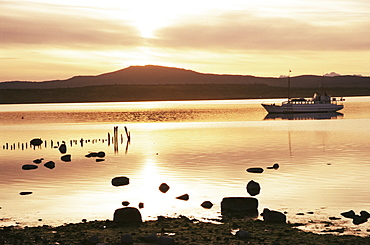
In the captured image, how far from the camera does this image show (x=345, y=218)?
2370cm

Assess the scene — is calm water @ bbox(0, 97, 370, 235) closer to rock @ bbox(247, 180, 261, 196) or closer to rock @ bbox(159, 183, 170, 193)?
rock @ bbox(159, 183, 170, 193)

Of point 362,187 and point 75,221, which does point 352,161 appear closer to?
point 362,187

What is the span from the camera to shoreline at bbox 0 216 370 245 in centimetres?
1988

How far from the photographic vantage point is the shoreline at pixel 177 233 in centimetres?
1988

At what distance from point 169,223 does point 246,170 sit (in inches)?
717

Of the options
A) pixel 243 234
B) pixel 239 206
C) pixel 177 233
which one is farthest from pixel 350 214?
pixel 177 233

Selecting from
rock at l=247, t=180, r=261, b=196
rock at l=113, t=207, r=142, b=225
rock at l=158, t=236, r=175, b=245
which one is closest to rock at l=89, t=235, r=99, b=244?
rock at l=158, t=236, r=175, b=245

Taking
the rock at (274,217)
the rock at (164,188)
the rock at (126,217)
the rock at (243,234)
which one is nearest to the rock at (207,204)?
the rock at (274,217)

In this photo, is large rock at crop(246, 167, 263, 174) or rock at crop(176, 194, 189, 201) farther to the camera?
large rock at crop(246, 167, 263, 174)

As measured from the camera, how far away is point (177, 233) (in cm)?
2125

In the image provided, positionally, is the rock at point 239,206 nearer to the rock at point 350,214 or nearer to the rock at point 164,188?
the rock at point 350,214

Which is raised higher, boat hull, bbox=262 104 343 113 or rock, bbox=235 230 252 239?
boat hull, bbox=262 104 343 113

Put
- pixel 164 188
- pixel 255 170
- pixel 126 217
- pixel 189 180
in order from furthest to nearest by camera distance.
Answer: pixel 255 170 < pixel 189 180 < pixel 164 188 < pixel 126 217

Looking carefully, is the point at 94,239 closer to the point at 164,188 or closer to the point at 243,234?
the point at 243,234
